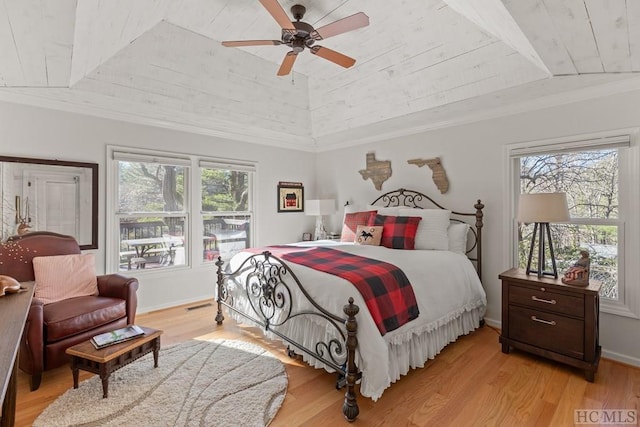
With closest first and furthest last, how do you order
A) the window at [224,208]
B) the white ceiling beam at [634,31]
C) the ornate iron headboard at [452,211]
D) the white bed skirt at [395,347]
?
the white ceiling beam at [634,31] → the white bed skirt at [395,347] → the ornate iron headboard at [452,211] → the window at [224,208]

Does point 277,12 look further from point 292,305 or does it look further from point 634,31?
point 634,31

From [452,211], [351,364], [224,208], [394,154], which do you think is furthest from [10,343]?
[394,154]

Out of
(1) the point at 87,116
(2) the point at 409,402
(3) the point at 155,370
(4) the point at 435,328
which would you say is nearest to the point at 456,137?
(4) the point at 435,328

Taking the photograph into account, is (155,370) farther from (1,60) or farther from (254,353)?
(1,60)

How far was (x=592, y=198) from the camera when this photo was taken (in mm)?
2822

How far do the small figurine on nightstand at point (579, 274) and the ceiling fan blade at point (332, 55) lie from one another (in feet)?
7.99

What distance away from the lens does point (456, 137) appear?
12.1ft

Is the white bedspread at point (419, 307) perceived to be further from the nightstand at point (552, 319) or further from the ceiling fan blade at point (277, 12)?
the ceiling fan blade at point (277, 12)

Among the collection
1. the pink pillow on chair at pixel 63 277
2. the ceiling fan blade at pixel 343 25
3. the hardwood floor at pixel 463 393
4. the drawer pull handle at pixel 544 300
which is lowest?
the hardwood floor at pixel 463 393

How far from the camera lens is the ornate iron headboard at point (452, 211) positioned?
3.40 meters

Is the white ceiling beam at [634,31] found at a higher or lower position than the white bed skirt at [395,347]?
higher

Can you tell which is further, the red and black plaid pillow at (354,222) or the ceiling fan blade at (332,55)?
the red and black plaid pillow at (354,222)

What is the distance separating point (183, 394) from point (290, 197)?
3480 millimetres

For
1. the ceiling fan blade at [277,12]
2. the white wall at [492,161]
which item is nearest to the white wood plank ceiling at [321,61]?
the white wall at [492,161]
